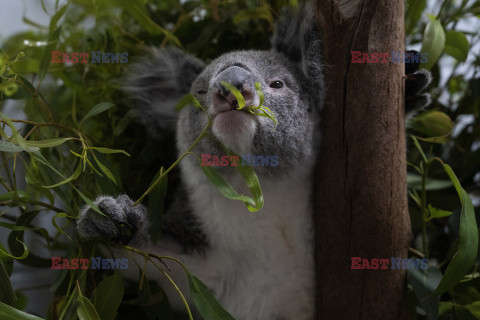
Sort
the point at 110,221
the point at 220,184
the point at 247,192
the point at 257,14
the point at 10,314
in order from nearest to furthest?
the point at 10,314
the point at 220,184
the point at 110,221
the point at 247,192
the point at 257,14

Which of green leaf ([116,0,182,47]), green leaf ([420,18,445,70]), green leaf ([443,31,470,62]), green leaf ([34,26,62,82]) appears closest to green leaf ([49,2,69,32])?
green leaf ([34,26,62,82])

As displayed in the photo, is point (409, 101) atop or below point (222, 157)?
atop

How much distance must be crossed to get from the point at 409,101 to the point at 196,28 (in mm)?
988

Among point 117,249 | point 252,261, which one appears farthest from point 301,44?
point 117,249

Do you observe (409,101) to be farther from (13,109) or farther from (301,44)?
(13,109)

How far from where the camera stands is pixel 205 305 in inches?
42.6

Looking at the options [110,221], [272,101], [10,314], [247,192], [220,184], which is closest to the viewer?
[10,314]

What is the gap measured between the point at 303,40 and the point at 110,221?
845 millimetres

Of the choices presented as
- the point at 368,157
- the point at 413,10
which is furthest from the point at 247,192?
the point at 413,10

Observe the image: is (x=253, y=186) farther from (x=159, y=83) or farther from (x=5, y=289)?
(x=159, y=83)

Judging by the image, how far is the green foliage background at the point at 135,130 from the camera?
1.22 metres

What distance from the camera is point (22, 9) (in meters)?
1.70

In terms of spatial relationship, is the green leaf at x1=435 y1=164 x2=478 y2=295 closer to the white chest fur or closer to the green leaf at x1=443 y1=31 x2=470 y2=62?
the white chest fur

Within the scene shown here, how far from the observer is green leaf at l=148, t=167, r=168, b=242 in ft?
4.00
